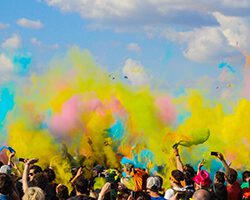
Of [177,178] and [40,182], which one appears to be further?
[177,178]

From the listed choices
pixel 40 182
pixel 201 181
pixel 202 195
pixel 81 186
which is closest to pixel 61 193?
pixel 40 182

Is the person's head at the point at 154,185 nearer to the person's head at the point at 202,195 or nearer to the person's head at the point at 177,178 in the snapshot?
the person's head at the point at 177,178

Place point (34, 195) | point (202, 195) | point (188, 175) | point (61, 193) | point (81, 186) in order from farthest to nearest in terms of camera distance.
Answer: point (188, 175) < point (61, 193) < point (81, 186) < point (202, 195) < point (34, 195)

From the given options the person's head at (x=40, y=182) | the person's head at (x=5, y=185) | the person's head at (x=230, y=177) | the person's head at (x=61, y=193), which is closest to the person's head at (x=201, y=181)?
the person's head at (x=230, y=177)

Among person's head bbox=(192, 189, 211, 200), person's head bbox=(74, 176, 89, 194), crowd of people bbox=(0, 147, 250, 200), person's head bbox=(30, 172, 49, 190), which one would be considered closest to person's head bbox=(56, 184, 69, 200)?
crowd of people bbox=(0, 147, 250, 200)

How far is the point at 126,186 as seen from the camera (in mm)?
8445

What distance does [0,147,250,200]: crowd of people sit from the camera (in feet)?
19.1

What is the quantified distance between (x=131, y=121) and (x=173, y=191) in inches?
477

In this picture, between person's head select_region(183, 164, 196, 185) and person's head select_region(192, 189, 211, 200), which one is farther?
person's head select_region(183, 164, 196, 185)

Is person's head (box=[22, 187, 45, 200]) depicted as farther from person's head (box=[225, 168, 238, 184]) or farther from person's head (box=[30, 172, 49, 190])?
person's head (box=[225, 168, 238, 184])

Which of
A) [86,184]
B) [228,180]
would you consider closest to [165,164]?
[228,180]

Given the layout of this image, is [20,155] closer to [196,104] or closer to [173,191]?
[196,104]

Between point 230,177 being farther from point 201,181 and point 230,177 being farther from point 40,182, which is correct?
point 40,182

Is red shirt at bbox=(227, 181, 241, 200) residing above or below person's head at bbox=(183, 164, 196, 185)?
above
